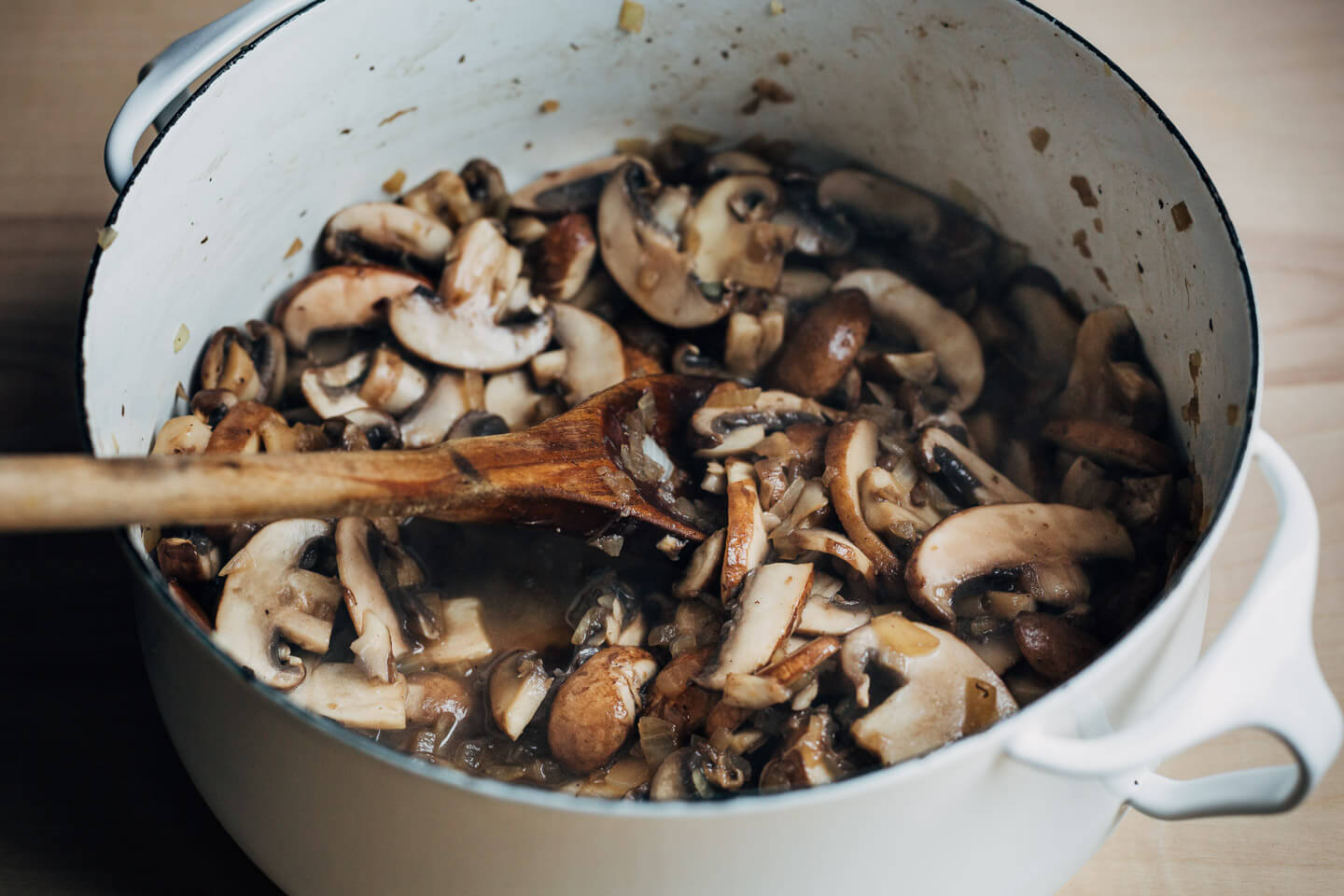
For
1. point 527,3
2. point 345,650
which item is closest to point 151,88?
point 527,3

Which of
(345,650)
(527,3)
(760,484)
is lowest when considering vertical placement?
(345,650)

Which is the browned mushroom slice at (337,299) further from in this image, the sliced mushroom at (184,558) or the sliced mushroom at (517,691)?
the sliced mushroom at (517,691)

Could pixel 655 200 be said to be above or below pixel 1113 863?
above

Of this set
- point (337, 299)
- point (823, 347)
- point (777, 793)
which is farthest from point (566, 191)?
point (777, 793)

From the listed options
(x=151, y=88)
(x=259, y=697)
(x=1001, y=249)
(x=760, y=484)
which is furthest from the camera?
(x=1001, y=249)

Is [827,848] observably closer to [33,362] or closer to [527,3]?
[527,3]

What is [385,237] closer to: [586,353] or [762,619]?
[586,353]

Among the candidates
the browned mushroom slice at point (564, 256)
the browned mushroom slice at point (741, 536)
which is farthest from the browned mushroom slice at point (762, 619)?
the browned mushroom slice at point (564, 256)
